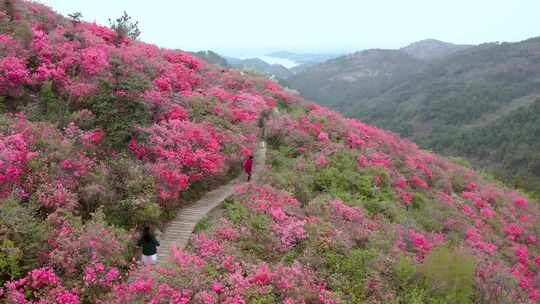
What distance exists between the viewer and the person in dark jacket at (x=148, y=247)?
952cm

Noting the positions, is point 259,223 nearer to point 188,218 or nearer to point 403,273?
point 188,218

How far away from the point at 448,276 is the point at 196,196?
8401mm

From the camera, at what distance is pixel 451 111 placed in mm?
176125

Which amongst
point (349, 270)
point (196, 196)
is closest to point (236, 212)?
point (196, 196)

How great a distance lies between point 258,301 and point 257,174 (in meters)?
8.15

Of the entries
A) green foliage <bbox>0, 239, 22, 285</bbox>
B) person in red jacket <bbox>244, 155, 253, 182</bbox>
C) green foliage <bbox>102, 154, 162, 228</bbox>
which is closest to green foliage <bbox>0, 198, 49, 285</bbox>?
green foliage <bbox>0, 239, 22, 285</bbox>

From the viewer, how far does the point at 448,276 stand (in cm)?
1095

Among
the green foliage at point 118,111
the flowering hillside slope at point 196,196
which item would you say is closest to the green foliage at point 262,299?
the flowering hillside slope at point 196,196

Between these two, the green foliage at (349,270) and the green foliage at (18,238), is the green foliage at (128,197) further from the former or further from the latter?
the green foliage at (349,270)

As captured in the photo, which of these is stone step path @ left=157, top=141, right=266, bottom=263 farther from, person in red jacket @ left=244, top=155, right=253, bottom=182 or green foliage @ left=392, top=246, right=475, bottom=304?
green foliage @ left=392, top=246, right=475, bottom=304

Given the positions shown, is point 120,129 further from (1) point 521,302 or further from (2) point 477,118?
(2) point 477,118

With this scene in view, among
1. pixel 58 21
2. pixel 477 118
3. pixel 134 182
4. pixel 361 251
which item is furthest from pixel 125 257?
pixel 477 118

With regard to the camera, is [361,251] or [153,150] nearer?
[361,251]

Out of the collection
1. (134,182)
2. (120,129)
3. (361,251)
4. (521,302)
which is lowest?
(521,302)
